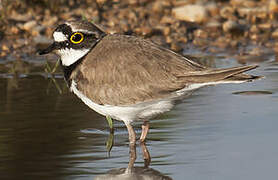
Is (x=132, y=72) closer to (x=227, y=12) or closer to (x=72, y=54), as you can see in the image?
(x=72, y=54)

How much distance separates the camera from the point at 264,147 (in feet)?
22.1

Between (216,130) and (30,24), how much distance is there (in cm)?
617

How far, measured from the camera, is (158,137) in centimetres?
747

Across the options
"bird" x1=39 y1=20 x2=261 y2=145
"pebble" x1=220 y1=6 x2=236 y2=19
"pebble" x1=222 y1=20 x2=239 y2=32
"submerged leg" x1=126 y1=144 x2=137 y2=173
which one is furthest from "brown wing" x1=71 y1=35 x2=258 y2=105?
"pebble" x1=220 y1=6 x2=236 y2=19

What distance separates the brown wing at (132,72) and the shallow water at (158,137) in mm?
546

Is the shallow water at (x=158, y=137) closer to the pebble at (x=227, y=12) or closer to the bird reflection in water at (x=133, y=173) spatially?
the bird reflection in water at (x=133, y=173)

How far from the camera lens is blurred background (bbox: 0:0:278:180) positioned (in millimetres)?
6426

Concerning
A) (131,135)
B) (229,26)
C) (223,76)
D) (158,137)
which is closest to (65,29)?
(131,135)

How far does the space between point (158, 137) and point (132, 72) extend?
2.81 ft

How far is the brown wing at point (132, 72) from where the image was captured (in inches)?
270

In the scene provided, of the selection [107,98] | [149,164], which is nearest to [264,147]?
[149,164]

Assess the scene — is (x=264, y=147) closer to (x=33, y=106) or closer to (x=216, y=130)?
(x=216, y=130)

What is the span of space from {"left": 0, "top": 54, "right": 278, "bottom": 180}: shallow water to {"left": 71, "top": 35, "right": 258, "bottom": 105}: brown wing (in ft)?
1.79

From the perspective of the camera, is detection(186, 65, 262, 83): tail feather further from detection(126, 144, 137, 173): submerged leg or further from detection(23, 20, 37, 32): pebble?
detection(23, 20, 37, 32): pebble
